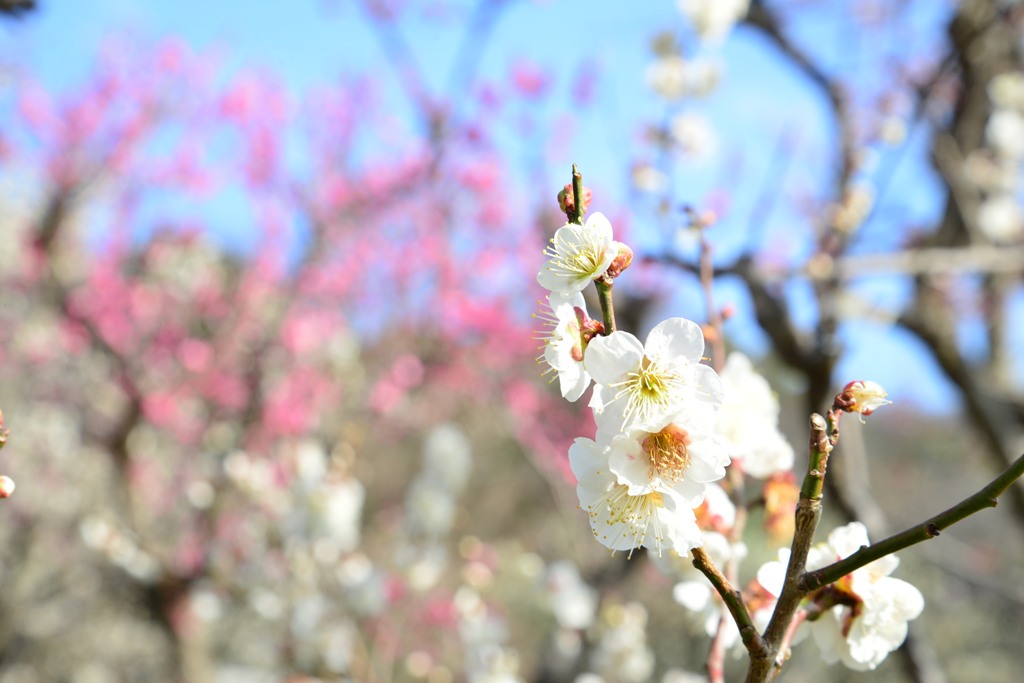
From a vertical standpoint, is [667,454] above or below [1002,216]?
above

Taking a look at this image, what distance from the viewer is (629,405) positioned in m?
0.74

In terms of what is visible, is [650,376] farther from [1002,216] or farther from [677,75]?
[1002,216]

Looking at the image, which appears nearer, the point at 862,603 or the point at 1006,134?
the point at 862,603

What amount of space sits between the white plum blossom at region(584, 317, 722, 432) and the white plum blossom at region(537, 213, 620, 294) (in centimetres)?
7

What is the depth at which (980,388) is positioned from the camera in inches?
116

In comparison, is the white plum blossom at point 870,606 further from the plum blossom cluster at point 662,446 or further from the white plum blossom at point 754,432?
the white plum blossom at point 754,432

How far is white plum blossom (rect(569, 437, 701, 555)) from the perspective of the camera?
714mm

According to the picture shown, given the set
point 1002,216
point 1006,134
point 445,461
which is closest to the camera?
point 1006,134

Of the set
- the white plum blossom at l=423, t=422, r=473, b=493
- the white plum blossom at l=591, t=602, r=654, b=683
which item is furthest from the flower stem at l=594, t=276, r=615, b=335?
the white plum blossom at l=423, t=422, r=473, b=493

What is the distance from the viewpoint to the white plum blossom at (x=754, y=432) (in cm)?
103

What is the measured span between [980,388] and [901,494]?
8578mm

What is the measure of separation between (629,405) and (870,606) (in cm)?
37

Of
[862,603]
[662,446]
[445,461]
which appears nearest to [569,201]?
[662,446]

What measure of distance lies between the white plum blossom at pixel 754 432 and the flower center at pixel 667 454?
0.29m
